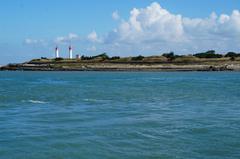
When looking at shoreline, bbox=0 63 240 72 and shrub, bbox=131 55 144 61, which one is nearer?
shoreline, bbox=0 63 240 72

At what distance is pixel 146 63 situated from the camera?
167m

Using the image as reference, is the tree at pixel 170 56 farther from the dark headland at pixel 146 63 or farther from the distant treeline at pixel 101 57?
the distant treeline at pixel 101 57

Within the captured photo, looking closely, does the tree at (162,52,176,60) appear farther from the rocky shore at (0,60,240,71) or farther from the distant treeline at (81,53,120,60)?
the distant treeline at (81,53,120,60)

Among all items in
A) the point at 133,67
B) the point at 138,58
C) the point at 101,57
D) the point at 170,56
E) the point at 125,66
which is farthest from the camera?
the point at 101,57

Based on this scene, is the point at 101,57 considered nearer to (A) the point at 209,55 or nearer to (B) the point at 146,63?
(B) the point at 146,63

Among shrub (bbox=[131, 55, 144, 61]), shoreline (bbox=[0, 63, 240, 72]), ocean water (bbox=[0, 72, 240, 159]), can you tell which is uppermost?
shrub (bbox=[131, 55, 144, 61])

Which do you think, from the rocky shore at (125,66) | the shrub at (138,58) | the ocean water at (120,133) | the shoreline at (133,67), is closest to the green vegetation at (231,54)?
the rocky shore at (125,66)

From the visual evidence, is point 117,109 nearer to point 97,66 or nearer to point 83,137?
point 83,137

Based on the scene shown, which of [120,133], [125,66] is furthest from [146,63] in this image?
[120,133]

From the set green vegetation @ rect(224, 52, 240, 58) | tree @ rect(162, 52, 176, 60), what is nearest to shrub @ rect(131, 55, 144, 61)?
tree @ rect(162, 52, 176, 60)

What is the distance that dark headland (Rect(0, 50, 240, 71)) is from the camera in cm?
15138

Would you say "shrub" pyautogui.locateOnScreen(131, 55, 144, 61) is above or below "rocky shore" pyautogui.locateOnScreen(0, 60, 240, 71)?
above

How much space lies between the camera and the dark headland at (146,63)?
151375mm

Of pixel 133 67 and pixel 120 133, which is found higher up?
pixel 120 133
